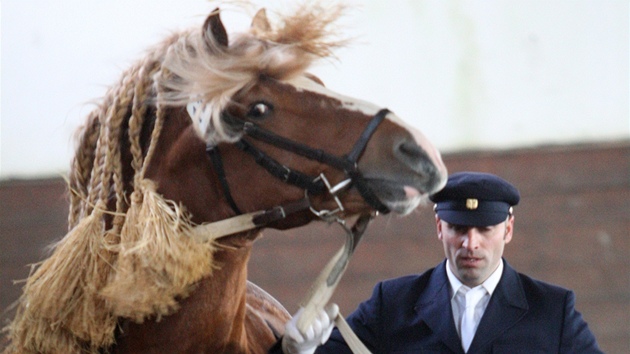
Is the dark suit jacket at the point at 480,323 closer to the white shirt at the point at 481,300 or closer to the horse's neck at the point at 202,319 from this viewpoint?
the white shirt at the point at 481,300

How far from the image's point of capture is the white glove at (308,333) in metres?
2.07

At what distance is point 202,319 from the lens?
193 centimetres

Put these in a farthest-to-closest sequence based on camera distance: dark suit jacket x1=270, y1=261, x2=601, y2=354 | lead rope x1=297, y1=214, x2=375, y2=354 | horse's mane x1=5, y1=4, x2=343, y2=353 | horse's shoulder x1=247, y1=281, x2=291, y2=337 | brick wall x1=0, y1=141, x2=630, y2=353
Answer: brick wall x1=0, y1=141, x2=630, y2=353 → horse's shoulder x1=247, y1=281, x2=291, y2=337 → dark suit jacket x1=270, y1=261, x2=601, y2=354 → lead rope x1=297, y1=214, x2=375, y2=354 → horse's mane x1=5, y1=4, x2=343, y2=353

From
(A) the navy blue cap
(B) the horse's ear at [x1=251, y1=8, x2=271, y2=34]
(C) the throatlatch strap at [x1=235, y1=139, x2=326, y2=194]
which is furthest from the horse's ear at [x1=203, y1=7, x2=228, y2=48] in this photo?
(A) the navy blue cap

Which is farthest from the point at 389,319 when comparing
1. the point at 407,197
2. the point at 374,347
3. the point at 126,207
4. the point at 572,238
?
the point at 572,238

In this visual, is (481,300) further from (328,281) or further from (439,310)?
(328,281)

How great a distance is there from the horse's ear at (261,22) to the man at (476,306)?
697 millimetres

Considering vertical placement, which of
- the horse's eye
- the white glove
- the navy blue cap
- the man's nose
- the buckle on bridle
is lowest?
the white glove

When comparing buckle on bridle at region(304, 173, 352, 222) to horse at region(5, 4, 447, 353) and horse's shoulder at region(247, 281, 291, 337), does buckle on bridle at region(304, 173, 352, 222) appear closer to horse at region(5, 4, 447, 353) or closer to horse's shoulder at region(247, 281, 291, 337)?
horse at region(5, 4, 447, 353)

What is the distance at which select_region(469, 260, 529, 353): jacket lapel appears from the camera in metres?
2.27

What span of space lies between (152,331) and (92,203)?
33cm

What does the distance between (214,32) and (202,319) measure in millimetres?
655

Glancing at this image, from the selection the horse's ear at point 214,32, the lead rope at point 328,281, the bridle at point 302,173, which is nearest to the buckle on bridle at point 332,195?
the bridle at point 302,173

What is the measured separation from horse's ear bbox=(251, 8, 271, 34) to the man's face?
2.51ft
